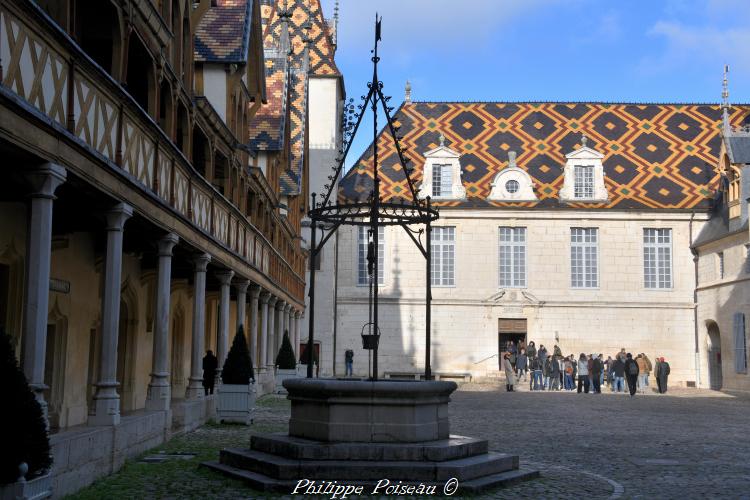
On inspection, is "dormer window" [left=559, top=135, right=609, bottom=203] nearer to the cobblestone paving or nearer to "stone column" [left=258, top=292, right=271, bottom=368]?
the cobblestone paving

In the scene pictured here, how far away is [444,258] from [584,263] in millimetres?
6364

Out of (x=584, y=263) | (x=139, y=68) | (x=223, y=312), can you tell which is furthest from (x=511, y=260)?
(x=139, y=68)

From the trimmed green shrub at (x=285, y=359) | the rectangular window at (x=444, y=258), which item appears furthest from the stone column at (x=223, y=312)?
the rectangular window at (x=444, y=258)

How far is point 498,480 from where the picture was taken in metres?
9.34

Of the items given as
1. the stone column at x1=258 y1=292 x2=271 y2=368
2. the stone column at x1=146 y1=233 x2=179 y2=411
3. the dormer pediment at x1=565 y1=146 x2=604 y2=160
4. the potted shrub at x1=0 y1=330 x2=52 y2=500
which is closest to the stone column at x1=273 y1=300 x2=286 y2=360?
the stone column at x1=258 y1=292 x2=271 y2=368

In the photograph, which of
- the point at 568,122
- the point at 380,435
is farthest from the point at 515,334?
the point at 380,435

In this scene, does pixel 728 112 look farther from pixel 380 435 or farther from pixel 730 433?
pixel 380 435

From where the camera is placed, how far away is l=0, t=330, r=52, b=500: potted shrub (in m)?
6.16

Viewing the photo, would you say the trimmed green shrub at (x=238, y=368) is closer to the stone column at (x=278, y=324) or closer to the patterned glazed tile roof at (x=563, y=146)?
the stone column at (x=278, y=324)

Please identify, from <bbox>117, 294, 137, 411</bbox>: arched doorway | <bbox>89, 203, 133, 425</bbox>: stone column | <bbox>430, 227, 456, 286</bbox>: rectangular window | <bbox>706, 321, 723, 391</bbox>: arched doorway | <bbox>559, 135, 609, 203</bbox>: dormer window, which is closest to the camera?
<bbox>89, 203, 133, 425</bbox>: stone column

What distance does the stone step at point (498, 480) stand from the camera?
29.1ft

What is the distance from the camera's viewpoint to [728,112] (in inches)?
1759

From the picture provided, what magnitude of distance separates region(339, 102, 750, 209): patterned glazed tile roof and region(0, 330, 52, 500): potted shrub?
35013mm

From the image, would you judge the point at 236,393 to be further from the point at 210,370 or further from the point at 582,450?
the point at 582,450
